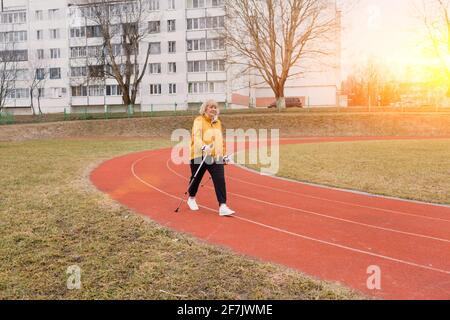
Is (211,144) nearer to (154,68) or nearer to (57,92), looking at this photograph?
(154,68)

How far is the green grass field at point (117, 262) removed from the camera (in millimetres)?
4270

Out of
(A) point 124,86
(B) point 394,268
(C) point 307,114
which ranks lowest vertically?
(B) point 394,268

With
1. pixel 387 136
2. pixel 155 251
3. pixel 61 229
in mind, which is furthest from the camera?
pixel 387 136

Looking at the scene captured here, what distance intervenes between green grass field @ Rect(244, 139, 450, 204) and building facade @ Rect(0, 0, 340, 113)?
37.8 m

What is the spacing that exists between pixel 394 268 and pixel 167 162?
11.7 m

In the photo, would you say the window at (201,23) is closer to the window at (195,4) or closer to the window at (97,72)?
the window at (195,4)

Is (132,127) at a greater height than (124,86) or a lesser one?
lesser

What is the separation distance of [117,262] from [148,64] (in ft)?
189

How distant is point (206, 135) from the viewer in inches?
293

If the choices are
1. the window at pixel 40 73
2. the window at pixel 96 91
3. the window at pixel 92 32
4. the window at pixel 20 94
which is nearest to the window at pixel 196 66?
the window at pixel 96 91

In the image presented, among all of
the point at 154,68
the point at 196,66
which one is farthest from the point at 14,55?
the point at 196,66
